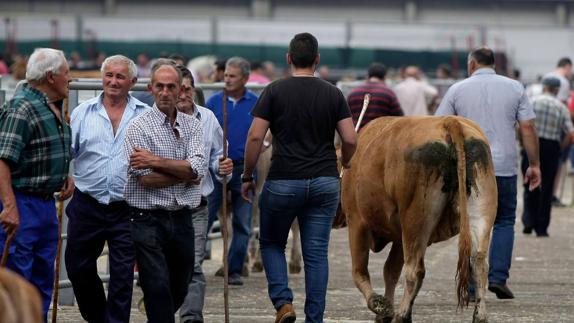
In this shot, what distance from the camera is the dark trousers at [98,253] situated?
8.87 meters

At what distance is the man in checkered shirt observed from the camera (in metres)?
8.35

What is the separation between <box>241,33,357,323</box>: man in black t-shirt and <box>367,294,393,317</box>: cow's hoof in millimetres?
956

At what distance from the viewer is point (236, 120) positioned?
12836 mm

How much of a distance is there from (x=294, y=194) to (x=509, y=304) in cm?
307

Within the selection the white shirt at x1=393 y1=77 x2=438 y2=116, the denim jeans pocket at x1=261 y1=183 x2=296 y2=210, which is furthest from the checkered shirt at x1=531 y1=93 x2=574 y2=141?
the denim jeans pocket at x1=261 y1=183 x2=296 y2=210

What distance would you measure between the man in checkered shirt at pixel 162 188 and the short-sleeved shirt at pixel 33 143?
402 mm

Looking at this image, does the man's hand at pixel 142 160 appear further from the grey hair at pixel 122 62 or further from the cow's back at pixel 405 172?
the cow's back at pixel 405 172

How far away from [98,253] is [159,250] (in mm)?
816

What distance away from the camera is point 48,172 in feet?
27.2

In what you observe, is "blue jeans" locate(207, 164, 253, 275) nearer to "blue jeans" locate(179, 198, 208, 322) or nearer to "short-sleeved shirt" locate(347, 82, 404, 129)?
"short-sleeved shirt" locate(347, 82, 404, 129)

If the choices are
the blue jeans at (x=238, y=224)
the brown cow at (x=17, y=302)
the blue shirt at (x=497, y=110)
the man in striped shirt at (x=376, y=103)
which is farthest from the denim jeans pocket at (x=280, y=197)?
the man in striped shirt at (x=376, y=103)

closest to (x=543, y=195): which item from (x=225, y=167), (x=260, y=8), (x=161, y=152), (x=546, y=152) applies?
(x=546, y=152)

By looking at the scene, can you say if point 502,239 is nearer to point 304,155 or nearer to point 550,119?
point 304,155

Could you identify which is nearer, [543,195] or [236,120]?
[236,120]
